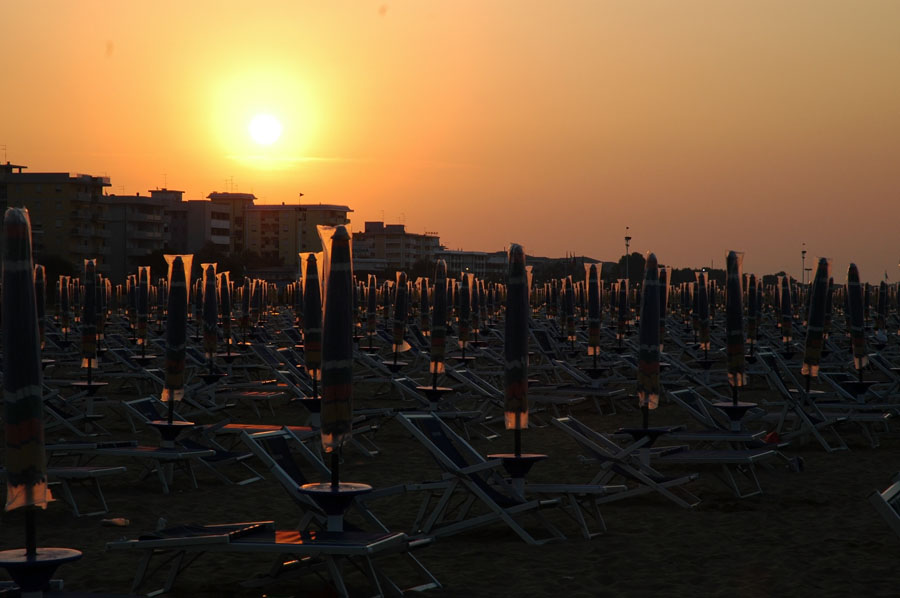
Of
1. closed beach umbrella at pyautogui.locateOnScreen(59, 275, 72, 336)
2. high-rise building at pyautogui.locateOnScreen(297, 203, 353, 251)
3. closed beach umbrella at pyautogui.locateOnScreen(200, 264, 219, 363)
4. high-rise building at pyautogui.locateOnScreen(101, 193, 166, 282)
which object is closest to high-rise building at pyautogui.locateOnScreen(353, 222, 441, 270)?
high-rise building at pyautogui.locateOnScreen(297, 203, 353, 251)

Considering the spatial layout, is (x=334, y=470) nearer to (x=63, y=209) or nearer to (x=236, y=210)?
(x=63, y=209)

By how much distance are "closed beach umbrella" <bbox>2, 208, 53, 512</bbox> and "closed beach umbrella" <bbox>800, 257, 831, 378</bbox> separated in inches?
402

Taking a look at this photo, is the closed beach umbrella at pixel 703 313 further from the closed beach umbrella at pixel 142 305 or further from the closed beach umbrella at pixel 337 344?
the closed beach umbrella at pixel 337 344

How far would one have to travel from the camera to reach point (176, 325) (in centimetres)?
1038

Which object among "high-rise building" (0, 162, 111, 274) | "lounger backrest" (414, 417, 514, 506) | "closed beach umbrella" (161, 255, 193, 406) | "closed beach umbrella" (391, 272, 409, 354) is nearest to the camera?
"lounger backrest" (414, 417, 514, 506)

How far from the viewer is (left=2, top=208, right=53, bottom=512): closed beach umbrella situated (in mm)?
5121

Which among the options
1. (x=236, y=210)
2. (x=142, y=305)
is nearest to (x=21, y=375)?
(x=142, y=305)

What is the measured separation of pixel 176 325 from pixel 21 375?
5270 mm

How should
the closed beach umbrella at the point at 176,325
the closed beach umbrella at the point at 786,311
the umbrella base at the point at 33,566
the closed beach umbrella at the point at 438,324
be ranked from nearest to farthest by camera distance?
the umbrella base at the point at 33,566 → the closed beach umbrella at the point at 176,325 → the closed beach umbrella at the point at 438,324 → the closed beach umbrella at the point at 786,311

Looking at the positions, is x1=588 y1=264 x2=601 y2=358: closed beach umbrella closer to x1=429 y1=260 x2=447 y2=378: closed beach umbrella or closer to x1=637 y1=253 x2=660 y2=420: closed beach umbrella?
x1=429 y1=260 x2=447 y2=378: closed beach umbrella

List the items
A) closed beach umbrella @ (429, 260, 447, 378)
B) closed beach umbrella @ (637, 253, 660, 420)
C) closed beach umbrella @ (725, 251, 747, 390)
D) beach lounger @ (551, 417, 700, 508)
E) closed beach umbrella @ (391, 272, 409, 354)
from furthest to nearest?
closed beach umbrella @ (391, 272, 409, 354) < closed beach umbrella @ (429, 260, 447, 378) < closed beach umbrella @ (725, 251, 747, 390) < closed beach umbrella @ (637, 253, 660, 420) < beach lounger @ (551, 417, 700, 508)

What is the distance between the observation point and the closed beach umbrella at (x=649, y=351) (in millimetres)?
10117

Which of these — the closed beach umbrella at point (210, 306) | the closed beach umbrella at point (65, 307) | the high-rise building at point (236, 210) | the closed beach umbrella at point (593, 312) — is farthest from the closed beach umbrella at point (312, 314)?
the high-rise building at point (236, 210)

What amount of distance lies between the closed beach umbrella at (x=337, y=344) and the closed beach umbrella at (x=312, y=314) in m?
5.53
